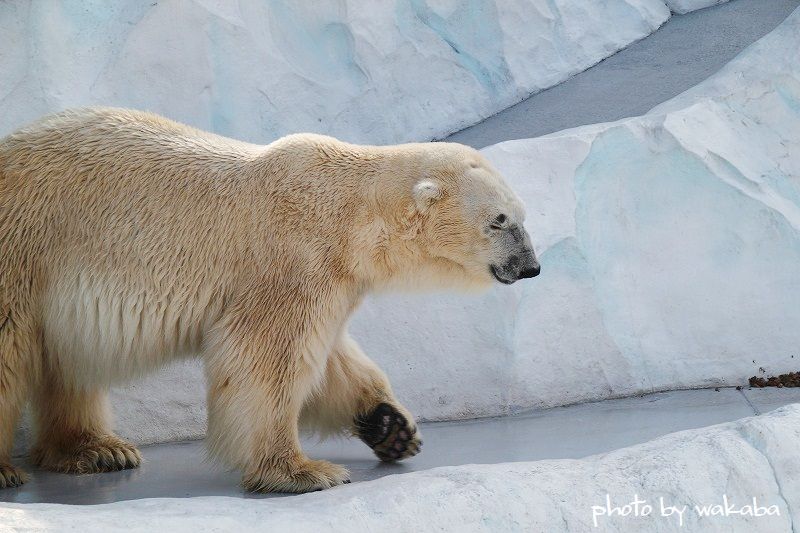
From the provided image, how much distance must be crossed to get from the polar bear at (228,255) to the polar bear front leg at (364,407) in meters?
0.32

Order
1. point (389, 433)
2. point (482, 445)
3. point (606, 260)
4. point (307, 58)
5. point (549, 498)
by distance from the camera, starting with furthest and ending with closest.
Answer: point (307, 58) < point (606, 260) < point (482, 445) < point (389, 433) < point (549, 498)

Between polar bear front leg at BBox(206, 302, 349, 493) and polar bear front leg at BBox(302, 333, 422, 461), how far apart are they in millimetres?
422

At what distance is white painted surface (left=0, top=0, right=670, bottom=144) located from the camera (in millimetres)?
5391

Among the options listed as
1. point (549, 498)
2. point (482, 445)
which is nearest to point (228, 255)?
point (482, 445)

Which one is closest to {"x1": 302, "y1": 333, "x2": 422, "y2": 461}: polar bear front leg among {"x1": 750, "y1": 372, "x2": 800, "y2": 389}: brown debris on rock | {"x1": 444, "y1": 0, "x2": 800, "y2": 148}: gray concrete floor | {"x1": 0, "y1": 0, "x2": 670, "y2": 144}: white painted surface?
{"x1": 750, "y1": 372, "x2": 800, "y2": 389}: brown debris on rock

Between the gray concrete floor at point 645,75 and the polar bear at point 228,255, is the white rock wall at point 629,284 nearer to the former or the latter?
the gray concrete floor at point 645,75

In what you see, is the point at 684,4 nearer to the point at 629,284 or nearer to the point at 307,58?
the point at 307,58

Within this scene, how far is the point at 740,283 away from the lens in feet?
18.1

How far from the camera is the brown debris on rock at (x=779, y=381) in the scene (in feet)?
17.2

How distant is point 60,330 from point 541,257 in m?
2.28

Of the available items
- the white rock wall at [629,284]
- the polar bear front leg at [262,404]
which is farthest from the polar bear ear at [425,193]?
the white rock wall at [629,284]

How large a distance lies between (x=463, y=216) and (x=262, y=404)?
3.17 feet

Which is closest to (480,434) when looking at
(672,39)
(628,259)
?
(628,259)

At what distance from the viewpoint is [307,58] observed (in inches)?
250
